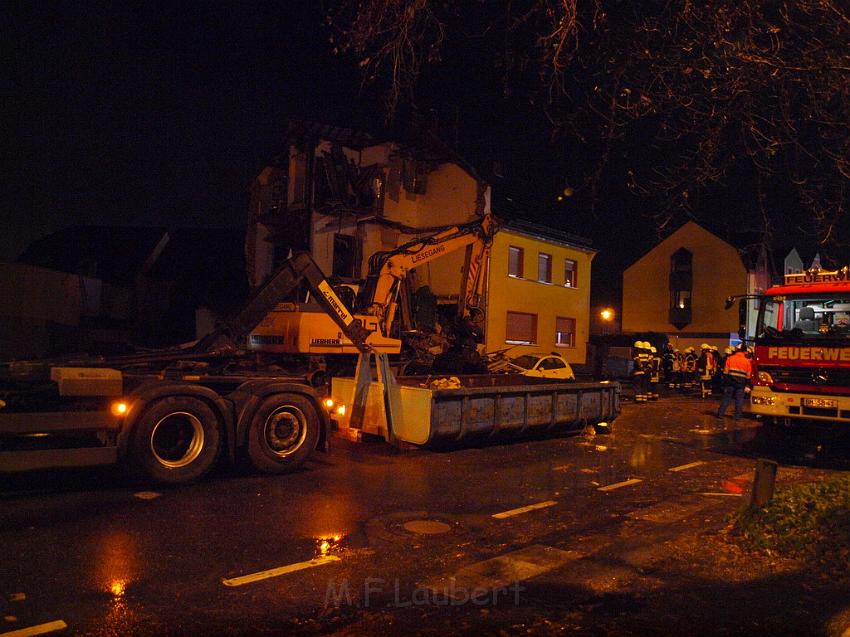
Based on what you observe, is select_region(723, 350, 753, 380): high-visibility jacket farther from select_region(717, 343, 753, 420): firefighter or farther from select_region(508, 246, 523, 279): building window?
select_region(508, 246, 523, 279): building window

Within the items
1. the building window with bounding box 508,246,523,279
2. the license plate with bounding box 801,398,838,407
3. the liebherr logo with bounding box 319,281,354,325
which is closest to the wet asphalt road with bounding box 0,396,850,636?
the license plate with bounding box 801,398,838,407

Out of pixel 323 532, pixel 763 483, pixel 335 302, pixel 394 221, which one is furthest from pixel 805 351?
pixel 394 221

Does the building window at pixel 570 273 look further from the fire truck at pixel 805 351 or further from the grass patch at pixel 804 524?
the grass patch at pixel 804 524

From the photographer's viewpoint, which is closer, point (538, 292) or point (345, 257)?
point (345, 257)

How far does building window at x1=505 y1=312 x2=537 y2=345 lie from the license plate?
1762cm

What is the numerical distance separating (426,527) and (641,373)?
1705 cm

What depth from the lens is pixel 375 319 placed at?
46.2 ft

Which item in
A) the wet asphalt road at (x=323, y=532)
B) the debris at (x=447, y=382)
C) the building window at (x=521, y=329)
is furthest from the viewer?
the building window at (x=521, y=329)

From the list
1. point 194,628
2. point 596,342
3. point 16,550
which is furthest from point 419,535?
point 596,342

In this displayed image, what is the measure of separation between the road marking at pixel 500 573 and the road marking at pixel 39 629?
2.44 meters

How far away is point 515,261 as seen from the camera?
1153 inches

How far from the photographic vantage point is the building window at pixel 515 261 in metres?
28.8

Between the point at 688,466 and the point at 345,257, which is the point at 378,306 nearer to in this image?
the point at 688,466

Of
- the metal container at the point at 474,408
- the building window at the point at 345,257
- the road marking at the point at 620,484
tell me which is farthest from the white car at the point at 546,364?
the building window at the point at 345,257
